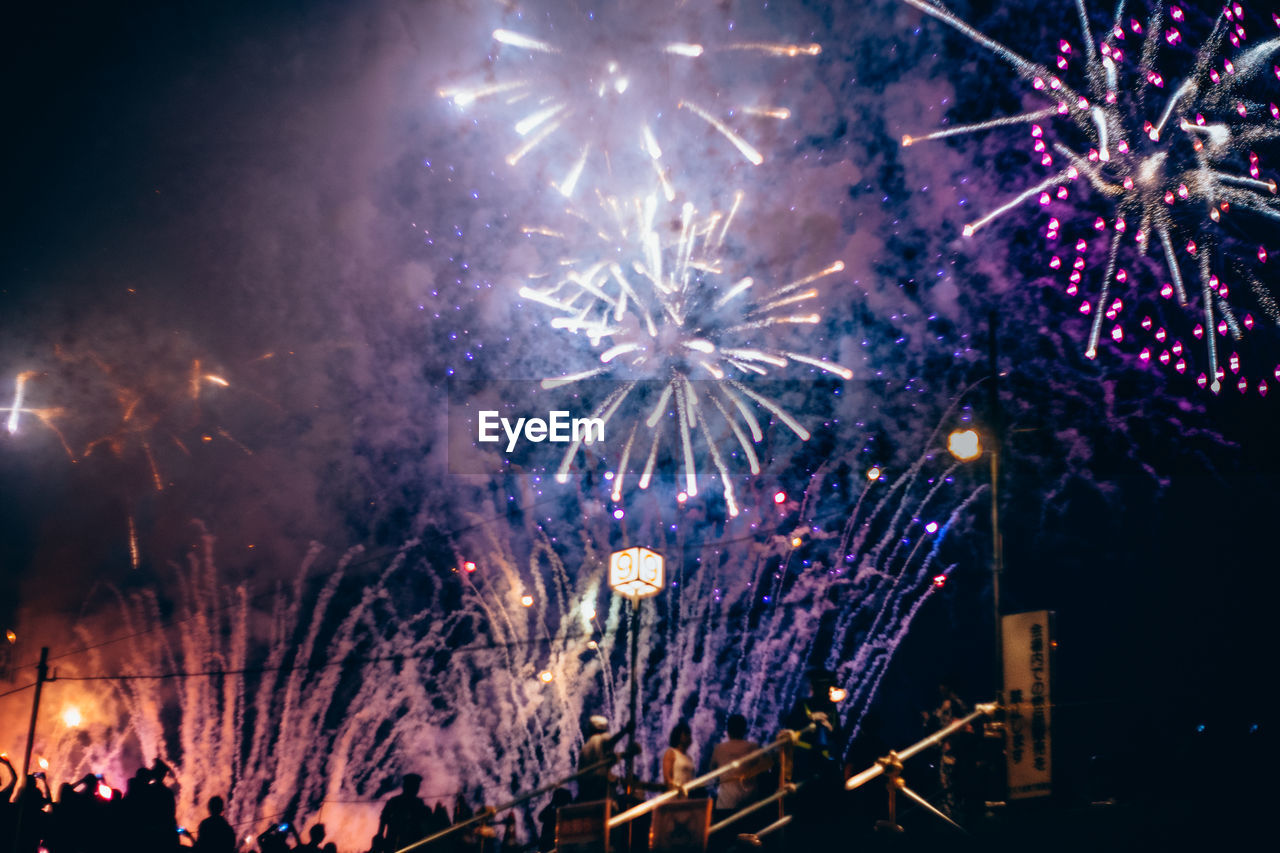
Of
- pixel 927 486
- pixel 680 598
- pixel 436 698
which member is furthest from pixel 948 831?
pixel 436 698

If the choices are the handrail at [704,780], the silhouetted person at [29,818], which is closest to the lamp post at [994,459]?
the handrail at [704,780]

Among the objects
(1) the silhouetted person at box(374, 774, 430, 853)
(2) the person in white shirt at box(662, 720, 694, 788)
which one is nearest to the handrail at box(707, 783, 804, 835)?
(2) the person in white shirt at box(662, 720, 694, 788)

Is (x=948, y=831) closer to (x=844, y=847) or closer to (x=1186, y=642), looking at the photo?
(x=844, y=847)

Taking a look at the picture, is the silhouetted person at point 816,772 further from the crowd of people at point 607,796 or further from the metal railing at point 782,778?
the metal railing at point 782,778

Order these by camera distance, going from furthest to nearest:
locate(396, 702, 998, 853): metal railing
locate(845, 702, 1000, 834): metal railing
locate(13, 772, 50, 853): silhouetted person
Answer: locate(13, 772, 50, 853): silhouetted person < locate(845, 702, 1000, 834): metal railing < locate(396, 702, 998, 853): metal railing

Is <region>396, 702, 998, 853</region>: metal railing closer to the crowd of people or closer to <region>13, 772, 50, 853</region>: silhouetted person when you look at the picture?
the crowd of people
